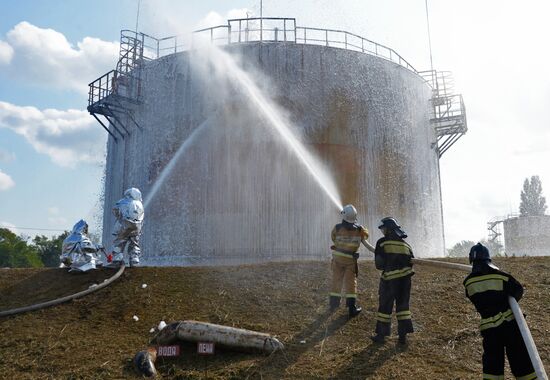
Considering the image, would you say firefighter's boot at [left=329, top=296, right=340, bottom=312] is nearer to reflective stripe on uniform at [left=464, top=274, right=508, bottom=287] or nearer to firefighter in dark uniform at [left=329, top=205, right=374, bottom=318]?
firefighter in dark uniform at [left=329, top=205, right=374, bottom=318]

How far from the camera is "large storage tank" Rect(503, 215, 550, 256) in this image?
36.2 m

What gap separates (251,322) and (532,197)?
67.0 metres

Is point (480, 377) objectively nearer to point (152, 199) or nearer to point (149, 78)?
point (152, 199)

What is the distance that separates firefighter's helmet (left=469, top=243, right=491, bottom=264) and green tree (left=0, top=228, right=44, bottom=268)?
47463mm

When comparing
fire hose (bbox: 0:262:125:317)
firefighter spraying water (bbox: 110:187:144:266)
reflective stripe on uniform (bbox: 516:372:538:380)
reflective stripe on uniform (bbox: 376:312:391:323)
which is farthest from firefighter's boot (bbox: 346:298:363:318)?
firefighter spraying water (bbox: 110:187:144:266)

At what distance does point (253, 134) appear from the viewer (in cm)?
1686

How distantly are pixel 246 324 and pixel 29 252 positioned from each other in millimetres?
49264

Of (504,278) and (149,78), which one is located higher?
(149,78)

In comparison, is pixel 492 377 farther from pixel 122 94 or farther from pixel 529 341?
pixel 122 94

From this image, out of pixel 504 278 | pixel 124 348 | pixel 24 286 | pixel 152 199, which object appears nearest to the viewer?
pixel 504 278

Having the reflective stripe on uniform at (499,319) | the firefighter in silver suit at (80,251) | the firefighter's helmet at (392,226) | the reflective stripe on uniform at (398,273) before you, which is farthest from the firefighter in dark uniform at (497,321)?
the firefighter in silver suit at (80,251)

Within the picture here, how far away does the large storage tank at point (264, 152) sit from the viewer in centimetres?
1650

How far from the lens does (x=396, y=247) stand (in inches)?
284

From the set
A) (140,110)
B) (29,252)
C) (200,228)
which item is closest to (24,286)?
(200,228)
